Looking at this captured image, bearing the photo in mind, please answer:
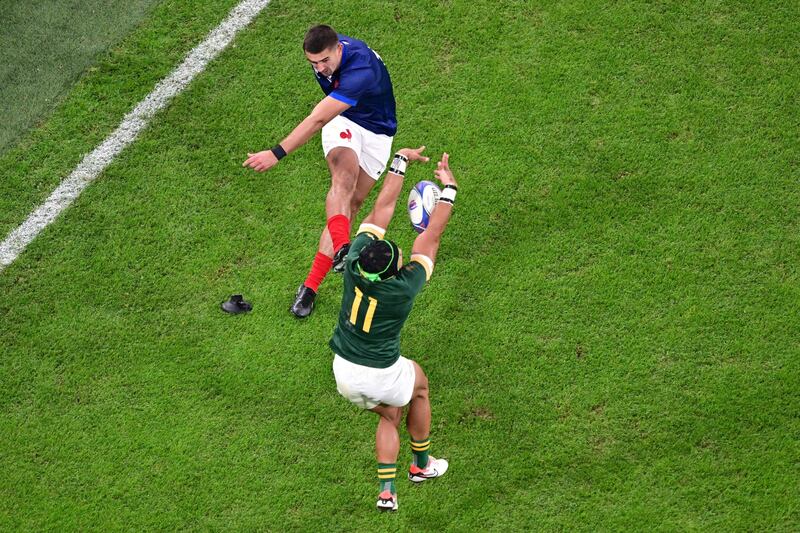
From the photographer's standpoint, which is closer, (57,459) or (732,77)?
(57,459)

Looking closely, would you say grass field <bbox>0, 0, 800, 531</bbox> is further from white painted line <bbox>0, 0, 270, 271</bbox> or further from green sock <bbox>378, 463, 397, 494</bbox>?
green sock <bbox>378, 463, 397, 494</bbox>

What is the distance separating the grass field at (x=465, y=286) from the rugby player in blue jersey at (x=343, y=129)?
1.60ft

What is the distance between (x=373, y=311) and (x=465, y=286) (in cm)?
220

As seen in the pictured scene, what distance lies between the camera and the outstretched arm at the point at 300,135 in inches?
301

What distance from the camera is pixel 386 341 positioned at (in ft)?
23.4

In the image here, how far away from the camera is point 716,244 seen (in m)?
9.04

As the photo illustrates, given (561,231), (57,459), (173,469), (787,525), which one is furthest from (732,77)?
(57,459)

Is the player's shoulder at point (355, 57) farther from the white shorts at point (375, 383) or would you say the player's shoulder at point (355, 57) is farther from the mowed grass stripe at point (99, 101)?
the mowed grass stripe at point (99, 101)

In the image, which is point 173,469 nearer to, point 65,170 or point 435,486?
point 435,486

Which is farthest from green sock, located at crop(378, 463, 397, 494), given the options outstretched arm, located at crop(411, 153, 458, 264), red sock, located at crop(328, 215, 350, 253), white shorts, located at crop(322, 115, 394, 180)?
white shorts, located at crop(322, 115, 394, 180)

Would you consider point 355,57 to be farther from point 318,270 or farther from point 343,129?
point 318,270

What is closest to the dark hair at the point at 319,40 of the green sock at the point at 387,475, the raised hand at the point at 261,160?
the raised hand at the point at 261,160

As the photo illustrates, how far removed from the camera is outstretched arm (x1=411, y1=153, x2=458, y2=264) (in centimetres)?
732

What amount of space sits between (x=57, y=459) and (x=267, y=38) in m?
5.09
